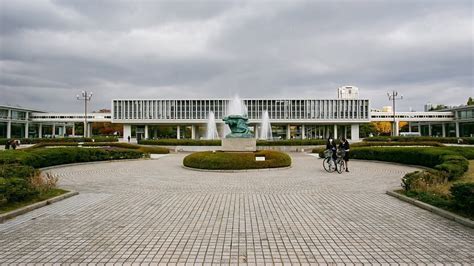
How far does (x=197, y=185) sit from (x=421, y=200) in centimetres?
756

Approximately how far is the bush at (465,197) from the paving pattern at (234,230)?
584mm

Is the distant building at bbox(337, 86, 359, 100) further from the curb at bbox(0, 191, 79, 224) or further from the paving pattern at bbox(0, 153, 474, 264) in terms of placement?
the curb at bbox(0, 191, 79, 224)

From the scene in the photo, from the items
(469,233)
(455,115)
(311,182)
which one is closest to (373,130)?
(455,115)

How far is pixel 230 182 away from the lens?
42.7ft

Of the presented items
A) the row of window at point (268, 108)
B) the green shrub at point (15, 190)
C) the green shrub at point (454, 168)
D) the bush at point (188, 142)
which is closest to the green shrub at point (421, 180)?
the green shrub at point (454, 168)

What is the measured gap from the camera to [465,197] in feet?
22.2

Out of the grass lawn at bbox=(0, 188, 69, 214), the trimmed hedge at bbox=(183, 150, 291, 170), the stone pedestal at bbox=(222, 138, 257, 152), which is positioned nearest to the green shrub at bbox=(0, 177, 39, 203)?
the grass lawn at bbox=(0, 188, 69, 214)

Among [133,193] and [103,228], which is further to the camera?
Answer: [133,193]

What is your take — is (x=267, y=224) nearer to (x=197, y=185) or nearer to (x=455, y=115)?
(x=197, y=185)

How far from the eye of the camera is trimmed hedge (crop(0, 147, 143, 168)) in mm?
15312

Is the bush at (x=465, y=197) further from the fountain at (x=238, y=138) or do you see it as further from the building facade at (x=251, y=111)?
the building facade at (x=251, y=111)

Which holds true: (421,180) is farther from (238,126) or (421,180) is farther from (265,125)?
(265,125)

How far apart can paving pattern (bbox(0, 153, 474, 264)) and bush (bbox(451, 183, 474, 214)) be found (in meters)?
0.58

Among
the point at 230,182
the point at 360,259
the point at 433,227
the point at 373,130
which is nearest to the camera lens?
the point at 360,259
